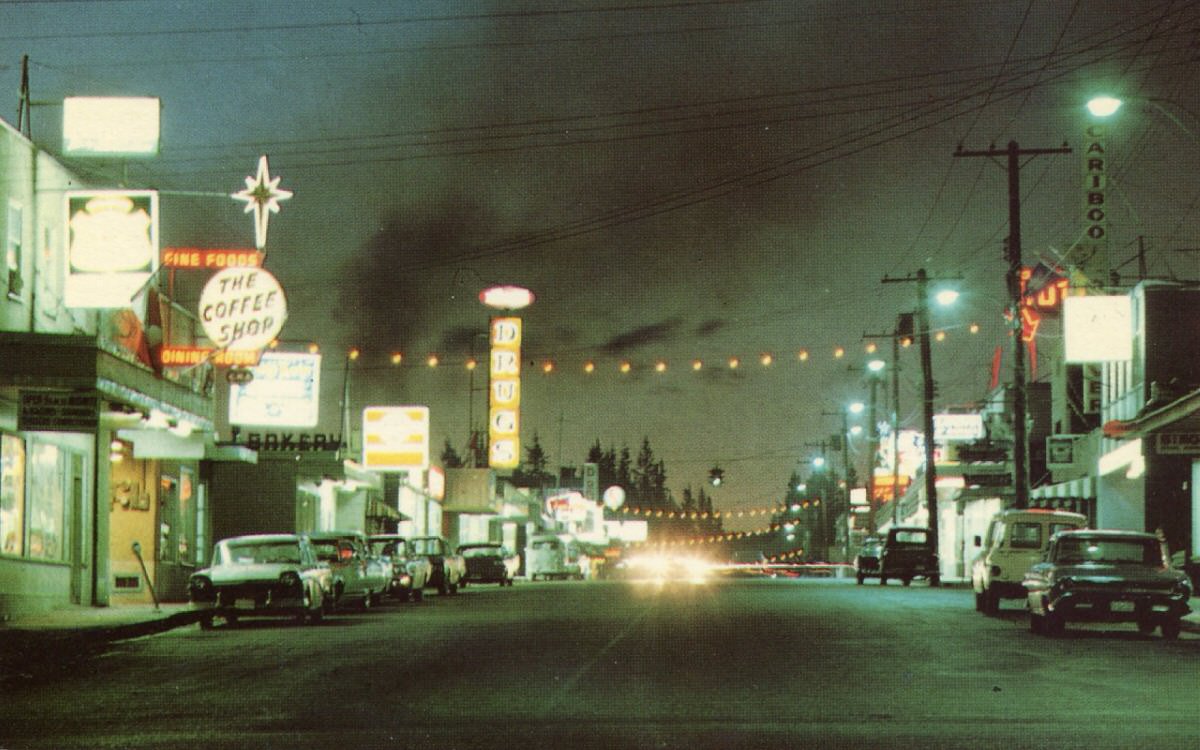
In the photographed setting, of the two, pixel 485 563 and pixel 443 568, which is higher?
pixel 443 568

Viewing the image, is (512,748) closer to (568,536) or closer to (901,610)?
(901,610)

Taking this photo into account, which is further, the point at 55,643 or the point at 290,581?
the point at 290,581

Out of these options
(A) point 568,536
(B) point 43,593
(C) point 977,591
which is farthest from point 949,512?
(B) point 43,593

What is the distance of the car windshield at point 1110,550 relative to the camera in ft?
76.2

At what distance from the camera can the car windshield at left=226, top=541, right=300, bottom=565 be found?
88.3 feet

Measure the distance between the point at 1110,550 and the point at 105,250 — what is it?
17.6 m

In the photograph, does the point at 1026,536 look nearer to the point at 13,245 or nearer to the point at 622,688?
the point at 622,688

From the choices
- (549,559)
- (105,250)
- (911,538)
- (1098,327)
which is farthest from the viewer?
(549,559)

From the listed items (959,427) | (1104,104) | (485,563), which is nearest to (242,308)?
(1104,104)

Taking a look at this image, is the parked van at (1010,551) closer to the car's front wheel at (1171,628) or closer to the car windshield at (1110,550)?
the car windshield at (1110,550)

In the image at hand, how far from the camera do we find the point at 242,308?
3303cm

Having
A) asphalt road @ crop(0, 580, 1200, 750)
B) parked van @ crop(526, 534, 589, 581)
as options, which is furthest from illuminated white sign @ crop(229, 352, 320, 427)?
parked van @ crop(526, 534, 589, 581)

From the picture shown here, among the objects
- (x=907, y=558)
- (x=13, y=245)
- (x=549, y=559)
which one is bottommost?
(x=549, y=559)

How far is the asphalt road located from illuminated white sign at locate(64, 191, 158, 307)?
672 centimetres
